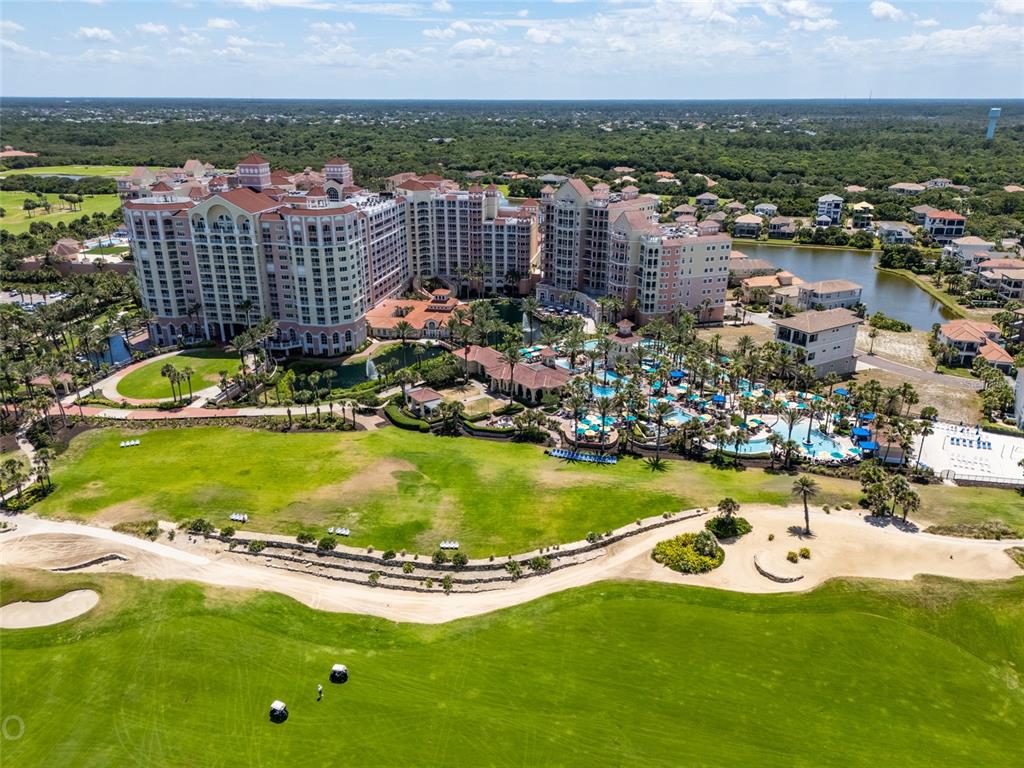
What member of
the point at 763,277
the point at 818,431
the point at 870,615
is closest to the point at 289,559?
the point at 870,615

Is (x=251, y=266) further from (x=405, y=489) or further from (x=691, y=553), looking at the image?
(x=691, y=553)

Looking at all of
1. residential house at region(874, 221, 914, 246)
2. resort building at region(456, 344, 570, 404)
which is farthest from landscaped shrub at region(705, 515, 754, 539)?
residential house at region(874, 221, 914, 246)

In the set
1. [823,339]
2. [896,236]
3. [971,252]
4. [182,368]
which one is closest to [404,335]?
[182,368]

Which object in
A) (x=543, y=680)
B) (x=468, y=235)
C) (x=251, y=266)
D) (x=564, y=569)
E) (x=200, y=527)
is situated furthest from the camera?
(x=468, y=235)

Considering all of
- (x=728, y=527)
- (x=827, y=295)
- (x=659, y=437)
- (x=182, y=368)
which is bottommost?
(x=728, y=527)

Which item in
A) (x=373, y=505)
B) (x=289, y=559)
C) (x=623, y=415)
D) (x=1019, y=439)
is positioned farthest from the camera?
(x=623, y=415)

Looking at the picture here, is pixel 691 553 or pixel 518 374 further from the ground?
pixel 518 374

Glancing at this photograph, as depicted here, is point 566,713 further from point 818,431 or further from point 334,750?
point 818,431
